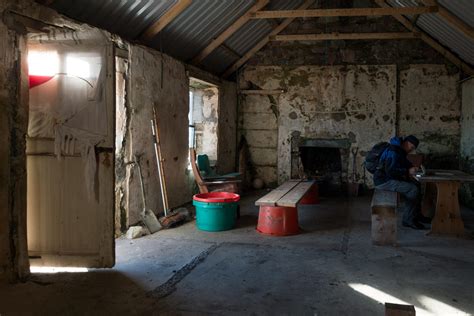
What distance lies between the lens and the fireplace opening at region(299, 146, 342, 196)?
920 cm

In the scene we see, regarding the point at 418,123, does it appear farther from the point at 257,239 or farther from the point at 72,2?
the point at 72,2

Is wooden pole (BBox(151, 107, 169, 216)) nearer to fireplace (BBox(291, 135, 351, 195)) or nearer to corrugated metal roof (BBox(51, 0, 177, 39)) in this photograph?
corrugated metal roof (BBox(51, 0, 177, 39))

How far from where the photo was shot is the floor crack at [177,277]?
130 inches

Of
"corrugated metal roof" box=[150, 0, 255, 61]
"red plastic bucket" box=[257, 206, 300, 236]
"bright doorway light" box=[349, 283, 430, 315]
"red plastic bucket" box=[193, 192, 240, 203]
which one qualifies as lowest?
"bright doorway light" box=[349, 283, 430, 315]

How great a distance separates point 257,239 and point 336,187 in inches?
182

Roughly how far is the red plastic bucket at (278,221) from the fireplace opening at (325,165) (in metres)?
3.80

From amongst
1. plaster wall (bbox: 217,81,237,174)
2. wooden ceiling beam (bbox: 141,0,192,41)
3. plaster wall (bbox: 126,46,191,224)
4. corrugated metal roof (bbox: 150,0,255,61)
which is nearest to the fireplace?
plaster wall (bbox: 217,81,237,174)

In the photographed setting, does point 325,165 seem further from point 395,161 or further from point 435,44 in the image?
point 395,161

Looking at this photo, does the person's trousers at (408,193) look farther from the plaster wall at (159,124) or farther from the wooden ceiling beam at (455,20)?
the plaster wall at (159,124)

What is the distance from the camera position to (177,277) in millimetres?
3699

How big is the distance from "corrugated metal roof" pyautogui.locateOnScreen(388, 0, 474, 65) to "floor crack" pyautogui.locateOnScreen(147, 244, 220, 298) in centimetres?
525

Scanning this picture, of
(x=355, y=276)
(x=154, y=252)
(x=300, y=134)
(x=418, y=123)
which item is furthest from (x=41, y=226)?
(x=418, y=123)

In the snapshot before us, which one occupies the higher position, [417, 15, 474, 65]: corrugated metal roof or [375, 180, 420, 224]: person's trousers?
[417, 15, 474, 65]: corrugated metal roof

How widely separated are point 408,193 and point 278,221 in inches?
74.8
